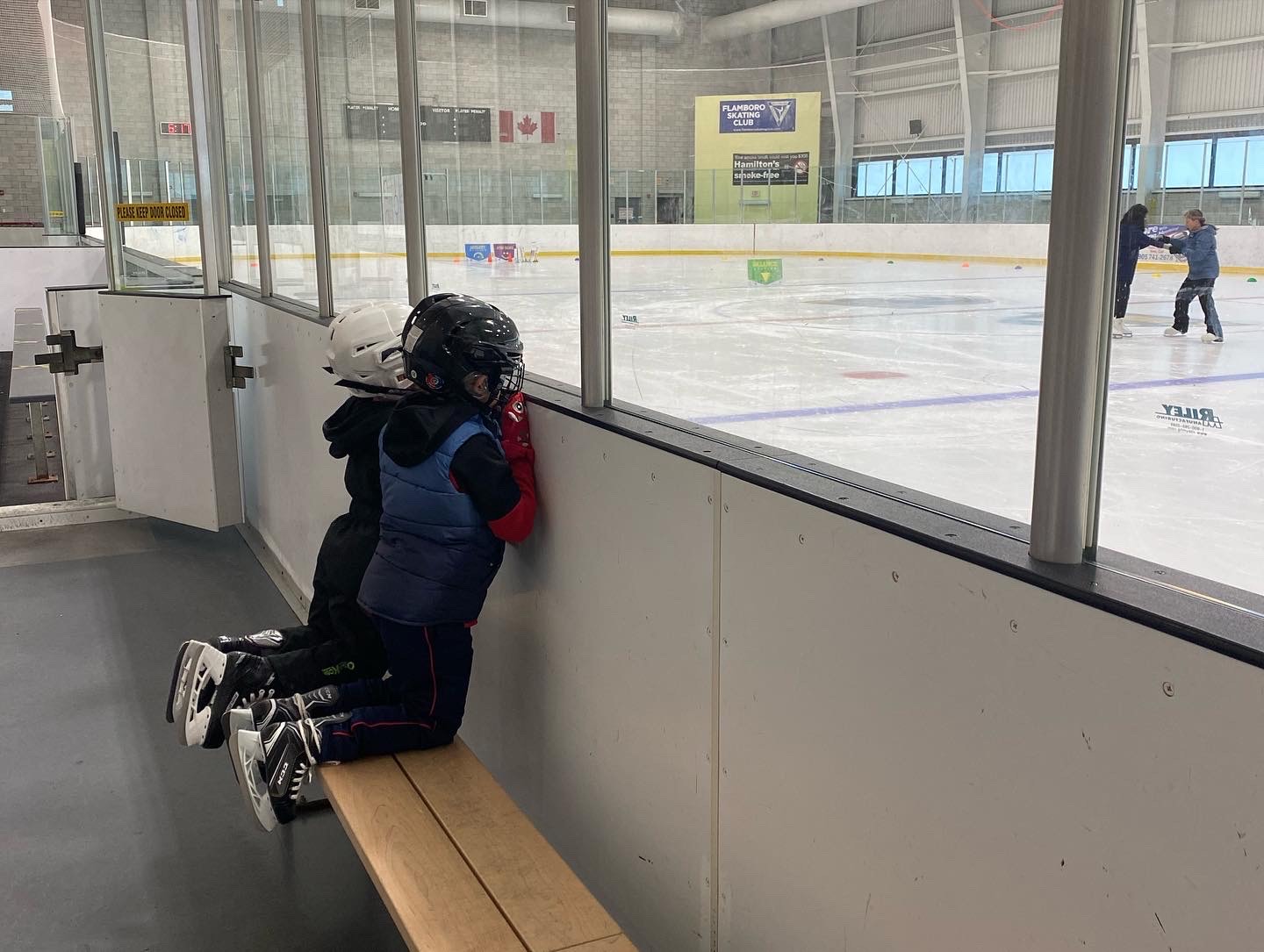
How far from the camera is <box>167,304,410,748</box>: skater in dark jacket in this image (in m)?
2.49

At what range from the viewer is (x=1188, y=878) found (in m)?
0.93

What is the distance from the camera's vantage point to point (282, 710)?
2277 millimetres

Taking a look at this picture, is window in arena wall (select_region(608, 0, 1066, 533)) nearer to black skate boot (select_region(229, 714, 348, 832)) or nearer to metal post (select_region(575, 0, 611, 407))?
metal post (select_region(575, 0, 611, 407))

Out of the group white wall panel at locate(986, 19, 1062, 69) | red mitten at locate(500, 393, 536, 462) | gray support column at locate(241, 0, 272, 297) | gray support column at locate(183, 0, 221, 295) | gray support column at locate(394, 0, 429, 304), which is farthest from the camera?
gray support column at locate(183, 0, 221, 295)

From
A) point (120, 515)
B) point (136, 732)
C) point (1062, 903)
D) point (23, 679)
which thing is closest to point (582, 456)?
point (1062, 903)

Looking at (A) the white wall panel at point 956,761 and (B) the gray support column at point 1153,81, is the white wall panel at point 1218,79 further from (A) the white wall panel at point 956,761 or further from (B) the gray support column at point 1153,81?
(A) the white wall panel at point 956,761

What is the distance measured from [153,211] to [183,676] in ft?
11.2

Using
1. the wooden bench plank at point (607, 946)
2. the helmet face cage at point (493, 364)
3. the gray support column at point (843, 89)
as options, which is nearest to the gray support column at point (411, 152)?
the helmet face cage at point (493, 364)

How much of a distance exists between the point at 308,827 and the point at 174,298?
9.25 ft

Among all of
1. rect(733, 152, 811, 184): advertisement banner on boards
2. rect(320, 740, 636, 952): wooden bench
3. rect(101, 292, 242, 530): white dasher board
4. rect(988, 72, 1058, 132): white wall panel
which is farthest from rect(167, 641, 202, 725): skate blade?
rect(101, 292, 242, 530): white dasher board

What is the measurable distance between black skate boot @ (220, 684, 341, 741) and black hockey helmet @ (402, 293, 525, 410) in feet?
2.21

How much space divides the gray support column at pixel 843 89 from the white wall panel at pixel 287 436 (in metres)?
2.07

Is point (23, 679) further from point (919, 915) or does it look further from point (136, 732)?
point (919, 915)

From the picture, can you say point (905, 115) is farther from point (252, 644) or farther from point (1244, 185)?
point (252, 644)
